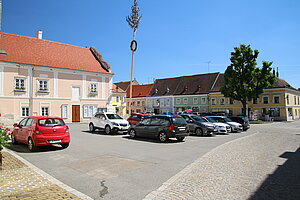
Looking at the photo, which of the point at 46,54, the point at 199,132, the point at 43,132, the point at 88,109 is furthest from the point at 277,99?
the point at 43,132

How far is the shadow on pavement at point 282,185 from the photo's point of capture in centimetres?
494

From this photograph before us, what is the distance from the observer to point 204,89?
5750 centimetres

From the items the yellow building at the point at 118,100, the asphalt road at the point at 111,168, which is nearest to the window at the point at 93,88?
the yellow building at the point at 118,100

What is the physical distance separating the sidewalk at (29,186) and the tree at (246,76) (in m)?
38.1

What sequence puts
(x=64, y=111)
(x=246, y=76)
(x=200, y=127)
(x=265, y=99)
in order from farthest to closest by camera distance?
1. (x=265, y=99)
2. (x=246, y=76)
3. (x=64, y=111)
4. (x=200, y=127)

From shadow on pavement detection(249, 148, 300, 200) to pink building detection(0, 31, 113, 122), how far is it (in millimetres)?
28626

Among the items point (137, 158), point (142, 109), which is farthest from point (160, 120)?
point (142, 109)

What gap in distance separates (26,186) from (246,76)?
4022 cm

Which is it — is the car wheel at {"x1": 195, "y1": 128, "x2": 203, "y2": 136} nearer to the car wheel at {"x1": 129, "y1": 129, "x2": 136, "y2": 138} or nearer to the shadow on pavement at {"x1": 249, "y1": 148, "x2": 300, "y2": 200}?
the car wheel at {"x1": 129, "y1": 129, "x2": 136, "y2": 138}

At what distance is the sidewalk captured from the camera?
4910 mm

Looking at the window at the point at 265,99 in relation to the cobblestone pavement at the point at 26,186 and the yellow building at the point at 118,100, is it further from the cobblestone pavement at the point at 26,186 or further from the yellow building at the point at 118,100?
the cobblestone pavement at the point at 26,186

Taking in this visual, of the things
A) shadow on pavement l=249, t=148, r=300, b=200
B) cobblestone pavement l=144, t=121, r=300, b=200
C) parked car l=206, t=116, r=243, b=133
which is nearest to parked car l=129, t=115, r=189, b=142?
cobblestone pavement l=144, t=121, r=300, b=200

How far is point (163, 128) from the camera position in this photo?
13.9 meters

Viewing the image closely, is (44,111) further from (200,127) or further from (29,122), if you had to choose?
(200,127)
